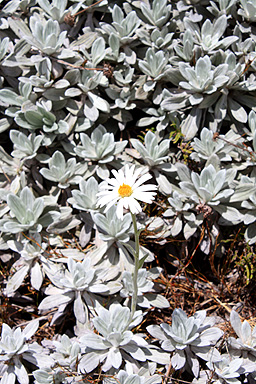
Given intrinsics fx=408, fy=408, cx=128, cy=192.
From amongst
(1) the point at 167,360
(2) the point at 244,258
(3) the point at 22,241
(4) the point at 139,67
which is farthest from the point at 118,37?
(1) the point at 167,360

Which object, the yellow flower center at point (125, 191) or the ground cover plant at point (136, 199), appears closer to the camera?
the yellow flower center at point (125, 191)

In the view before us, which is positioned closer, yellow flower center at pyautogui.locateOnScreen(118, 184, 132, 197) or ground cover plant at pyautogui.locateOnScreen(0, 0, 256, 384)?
yellow flower center at pyautogui.locateOnScreen(118, 184, 132, 197)

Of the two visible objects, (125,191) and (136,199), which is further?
(136,199)

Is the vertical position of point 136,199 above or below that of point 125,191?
below

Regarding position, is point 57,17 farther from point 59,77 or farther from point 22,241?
point 22,241
